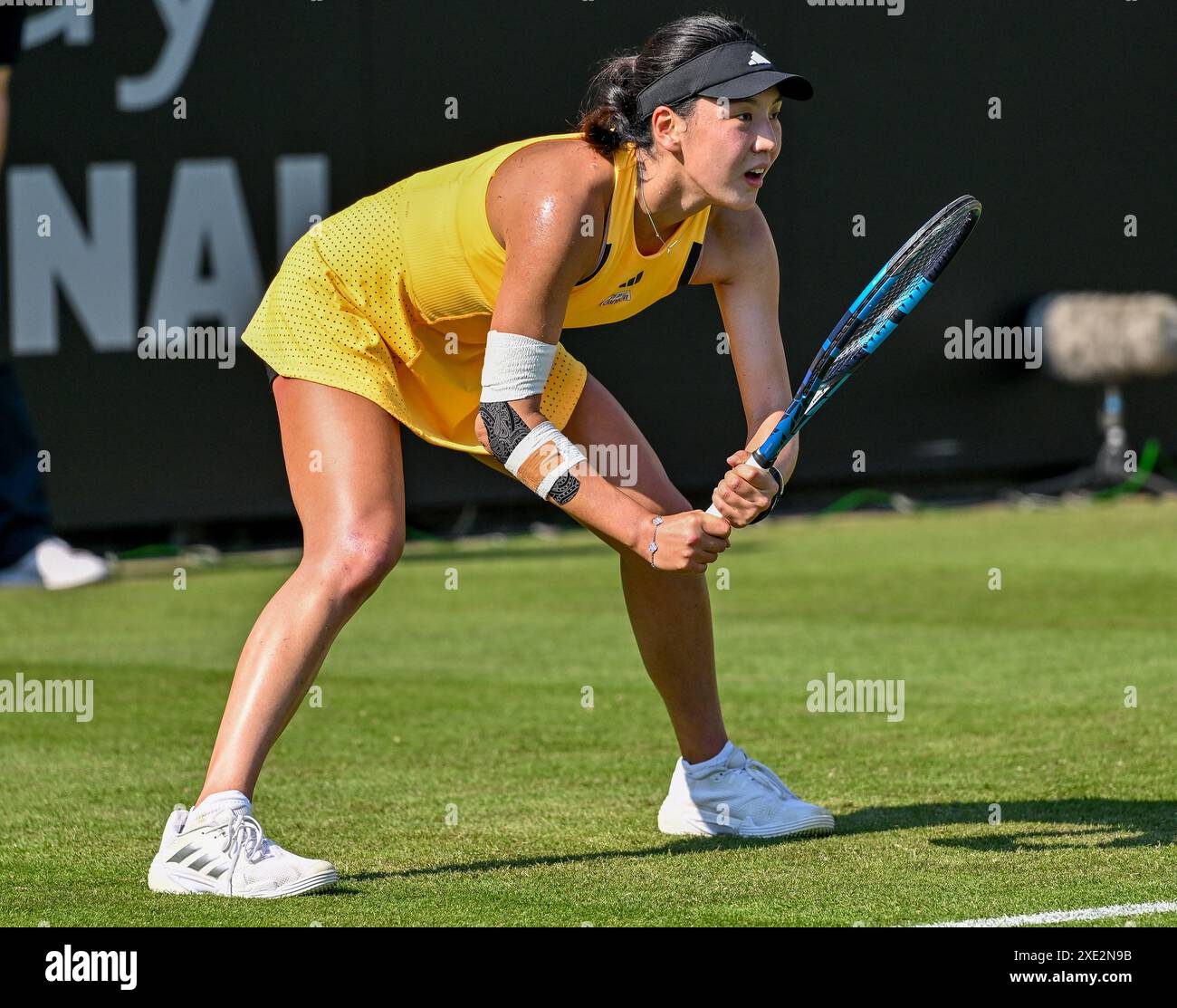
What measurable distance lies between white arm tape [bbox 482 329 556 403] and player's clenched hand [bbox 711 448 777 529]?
42 centimetres

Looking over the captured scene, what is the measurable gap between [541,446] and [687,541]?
0.35 m

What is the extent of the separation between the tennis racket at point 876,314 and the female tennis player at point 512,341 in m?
0.14

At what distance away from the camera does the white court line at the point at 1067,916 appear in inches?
135

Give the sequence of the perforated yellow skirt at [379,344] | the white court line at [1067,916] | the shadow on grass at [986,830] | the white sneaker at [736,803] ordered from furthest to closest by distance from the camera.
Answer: the white sneaker at [736,803] < the shadow on grass at [986,830] < the perforated yellow skirt at [379,344] < the white court line at [1067,916]

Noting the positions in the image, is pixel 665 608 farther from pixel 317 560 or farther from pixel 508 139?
pixel 508 139

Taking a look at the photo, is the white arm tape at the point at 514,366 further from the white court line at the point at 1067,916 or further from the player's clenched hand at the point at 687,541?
the white court line at the point at 1067,916

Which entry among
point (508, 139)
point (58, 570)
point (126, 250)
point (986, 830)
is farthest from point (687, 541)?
point (508, 139)

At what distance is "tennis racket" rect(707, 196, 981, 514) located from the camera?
3791mm

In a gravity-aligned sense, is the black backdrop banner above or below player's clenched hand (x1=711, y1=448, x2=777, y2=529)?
above

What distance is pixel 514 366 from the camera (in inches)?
144

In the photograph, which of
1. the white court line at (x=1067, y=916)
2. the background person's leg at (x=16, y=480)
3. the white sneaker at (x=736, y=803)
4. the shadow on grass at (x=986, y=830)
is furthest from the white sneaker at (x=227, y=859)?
the background person's leg at (x=16, y=480)

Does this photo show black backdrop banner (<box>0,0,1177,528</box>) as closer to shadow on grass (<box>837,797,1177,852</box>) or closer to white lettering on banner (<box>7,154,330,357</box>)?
white lettering on banner (<box>7,154,330,357</box>)

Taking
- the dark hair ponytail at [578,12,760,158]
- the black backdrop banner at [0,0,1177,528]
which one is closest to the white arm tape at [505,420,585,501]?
the dark hair ponytail at [578,12,760,158]

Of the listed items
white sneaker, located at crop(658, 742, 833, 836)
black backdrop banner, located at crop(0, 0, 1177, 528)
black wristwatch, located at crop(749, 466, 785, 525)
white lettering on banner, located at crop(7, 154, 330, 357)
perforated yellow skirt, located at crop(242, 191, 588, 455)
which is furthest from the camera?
black backdrop banner, located at crop(0, 0, 1177, 528)
